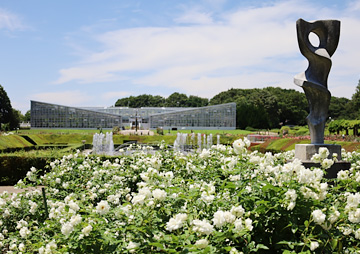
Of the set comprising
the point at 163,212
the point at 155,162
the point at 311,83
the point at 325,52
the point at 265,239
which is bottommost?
the point at 265,239

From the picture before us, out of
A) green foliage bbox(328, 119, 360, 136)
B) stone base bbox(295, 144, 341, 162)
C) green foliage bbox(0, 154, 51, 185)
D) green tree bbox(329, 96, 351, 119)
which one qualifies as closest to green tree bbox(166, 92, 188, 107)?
green tree bbox(329, 96, 351, 119)

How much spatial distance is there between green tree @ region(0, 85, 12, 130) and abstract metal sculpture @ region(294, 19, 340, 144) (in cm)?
4347

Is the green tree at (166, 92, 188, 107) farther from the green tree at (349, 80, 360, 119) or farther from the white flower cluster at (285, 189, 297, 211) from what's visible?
the white flower cluster at (285, 189, 297, 211)

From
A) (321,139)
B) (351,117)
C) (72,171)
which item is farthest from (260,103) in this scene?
(72,171)

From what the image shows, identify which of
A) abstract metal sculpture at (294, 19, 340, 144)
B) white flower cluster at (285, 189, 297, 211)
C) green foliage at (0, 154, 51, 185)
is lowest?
green foliage at (0, 154, 51, 185)

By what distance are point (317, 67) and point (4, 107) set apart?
145 ft

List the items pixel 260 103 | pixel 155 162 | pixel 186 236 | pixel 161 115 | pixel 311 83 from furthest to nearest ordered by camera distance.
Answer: pixel 260 103
pixel 161 115
pixel 311 83
pixel 155 162
pixel 186 236

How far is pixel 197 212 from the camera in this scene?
223 cm

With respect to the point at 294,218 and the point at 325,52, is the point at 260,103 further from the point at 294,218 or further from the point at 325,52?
the point at 294,218

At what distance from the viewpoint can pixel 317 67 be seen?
709 cm

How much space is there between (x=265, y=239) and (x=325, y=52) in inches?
238

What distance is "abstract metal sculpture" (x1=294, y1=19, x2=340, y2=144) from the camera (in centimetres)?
700

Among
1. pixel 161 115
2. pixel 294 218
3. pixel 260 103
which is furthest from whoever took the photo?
pixel 260 103

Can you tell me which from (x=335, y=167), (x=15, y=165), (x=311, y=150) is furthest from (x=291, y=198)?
(x=15, y=165)
